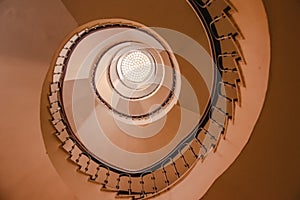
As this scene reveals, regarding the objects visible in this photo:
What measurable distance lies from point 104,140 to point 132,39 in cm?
255

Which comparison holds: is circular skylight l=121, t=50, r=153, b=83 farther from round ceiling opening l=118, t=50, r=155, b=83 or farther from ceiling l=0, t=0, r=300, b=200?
ceiling l=0, t=0, r=300, b=200

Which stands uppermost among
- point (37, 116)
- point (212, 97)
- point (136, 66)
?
point (136, 66)

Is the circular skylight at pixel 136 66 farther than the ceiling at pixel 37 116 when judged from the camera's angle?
Yes

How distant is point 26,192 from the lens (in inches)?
155

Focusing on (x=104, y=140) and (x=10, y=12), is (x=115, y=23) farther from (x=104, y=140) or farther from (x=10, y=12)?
(x=104, y=140)

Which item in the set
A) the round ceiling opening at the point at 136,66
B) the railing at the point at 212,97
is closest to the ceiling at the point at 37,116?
the railing at the point at 212,97

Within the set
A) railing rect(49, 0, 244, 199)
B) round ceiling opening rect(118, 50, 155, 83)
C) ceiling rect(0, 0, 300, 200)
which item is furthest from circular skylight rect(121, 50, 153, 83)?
ceiling rect(0, 0, 300, 200)

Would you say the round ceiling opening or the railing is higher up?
the round ceiling opening

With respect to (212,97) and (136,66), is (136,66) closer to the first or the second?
(136,66)

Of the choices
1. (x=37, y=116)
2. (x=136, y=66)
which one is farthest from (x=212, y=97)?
(x=136, y=66)

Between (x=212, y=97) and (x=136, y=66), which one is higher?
(x=136, y=66)

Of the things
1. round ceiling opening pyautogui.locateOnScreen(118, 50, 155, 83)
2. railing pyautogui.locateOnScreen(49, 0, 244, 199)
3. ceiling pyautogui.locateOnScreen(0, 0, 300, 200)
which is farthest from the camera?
round ceiling opening pyautogui.locateOnScreen(118, 50, 155, 83)

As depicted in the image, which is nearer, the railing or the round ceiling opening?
the railing

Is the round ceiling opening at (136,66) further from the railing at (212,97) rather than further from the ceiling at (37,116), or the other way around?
the ceiling at (37,116)
